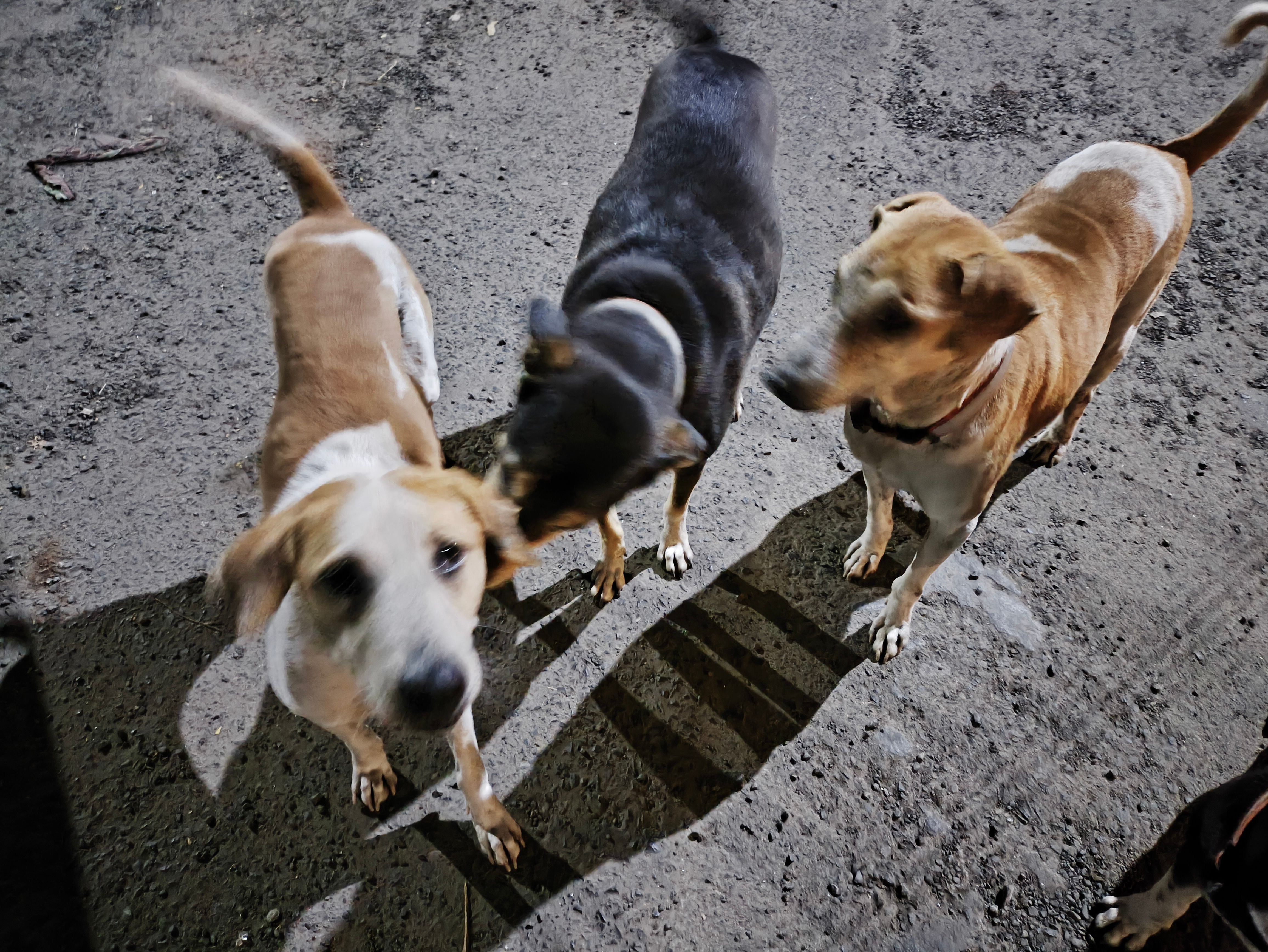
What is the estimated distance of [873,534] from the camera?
103 inches

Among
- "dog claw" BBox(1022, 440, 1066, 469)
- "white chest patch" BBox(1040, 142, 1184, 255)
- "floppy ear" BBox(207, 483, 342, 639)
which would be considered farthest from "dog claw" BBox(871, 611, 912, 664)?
"floppy ear" BBox(207, 483, 342, 639)

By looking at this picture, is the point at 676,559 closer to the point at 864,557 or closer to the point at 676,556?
the point at 676,556

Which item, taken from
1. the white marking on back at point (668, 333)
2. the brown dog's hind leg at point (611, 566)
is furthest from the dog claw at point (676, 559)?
the white marking on back at point (668, 333)

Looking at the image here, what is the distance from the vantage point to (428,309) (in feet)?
8.92

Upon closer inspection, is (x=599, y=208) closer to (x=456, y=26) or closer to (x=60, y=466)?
(x=60, y=466)

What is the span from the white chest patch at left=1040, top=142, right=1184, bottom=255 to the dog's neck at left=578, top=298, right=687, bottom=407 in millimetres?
1334

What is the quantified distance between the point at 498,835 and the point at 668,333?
4.90ft

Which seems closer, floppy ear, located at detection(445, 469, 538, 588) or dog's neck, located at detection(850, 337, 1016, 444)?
floppy ear, located at detection(445, 469, 538, 588)

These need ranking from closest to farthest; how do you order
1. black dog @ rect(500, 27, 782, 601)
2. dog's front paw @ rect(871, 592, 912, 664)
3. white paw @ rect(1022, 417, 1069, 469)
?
black dog @ rect(500, 27, 782, 601)
dog's front paw @ rect(871, 592, 912, 664)
white paw @ rect(1022, 417, 1069, 469)

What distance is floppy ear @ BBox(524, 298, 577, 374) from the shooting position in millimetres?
1740

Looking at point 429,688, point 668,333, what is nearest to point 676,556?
point 668,333

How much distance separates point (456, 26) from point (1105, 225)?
149 inches

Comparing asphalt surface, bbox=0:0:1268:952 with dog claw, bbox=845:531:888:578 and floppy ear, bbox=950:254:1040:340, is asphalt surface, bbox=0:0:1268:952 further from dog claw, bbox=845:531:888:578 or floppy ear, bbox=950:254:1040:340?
floppy ear, bbox=950:254:1040:340

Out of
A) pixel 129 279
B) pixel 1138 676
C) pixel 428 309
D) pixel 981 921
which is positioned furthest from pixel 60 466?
pixel 1138 676
